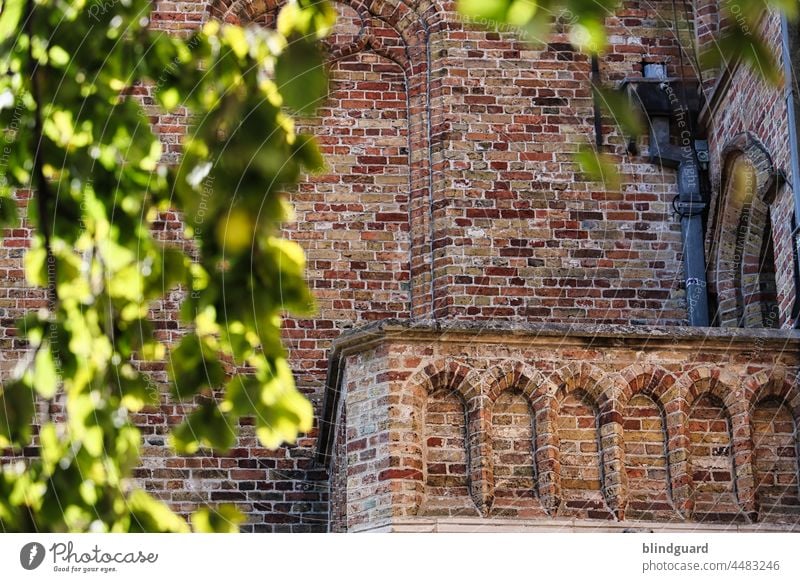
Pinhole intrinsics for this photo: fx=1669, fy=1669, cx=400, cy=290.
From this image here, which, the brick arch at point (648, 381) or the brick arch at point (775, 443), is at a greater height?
Result: the brick arch at point (648, 381)

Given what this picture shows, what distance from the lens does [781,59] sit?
8641 millimetres

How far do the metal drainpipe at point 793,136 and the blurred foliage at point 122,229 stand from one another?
2.73 meters

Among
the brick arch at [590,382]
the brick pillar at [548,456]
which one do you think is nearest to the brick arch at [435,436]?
the brick pillar at [548,456]

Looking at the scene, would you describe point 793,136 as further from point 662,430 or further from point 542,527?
point 542,527

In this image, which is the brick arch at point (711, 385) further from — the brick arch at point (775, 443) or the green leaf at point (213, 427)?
the green leaf at point (213, 427)

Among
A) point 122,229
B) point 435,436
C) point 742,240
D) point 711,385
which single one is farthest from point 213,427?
point 742,240

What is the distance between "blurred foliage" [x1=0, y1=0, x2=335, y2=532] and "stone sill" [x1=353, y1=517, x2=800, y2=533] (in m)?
0.71

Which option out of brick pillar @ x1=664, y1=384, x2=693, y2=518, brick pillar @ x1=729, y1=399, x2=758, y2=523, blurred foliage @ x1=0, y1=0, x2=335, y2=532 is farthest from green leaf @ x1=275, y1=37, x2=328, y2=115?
brick pillar @ x1=729, y1=399, x2=758, y2=523

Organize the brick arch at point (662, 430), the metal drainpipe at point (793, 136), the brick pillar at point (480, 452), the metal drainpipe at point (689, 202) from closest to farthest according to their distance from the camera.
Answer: the brick pillar at point (480, 452) < the brick arch at point (662, 430) < the metal drainpipe at point (793, 136) < the metal drainpipe at point (689, 202)

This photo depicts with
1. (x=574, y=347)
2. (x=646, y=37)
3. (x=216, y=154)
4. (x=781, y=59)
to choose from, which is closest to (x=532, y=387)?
(x=574, y=347)

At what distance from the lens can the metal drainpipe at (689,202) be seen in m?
9.74

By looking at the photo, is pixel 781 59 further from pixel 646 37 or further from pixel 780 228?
pixel 646 37
